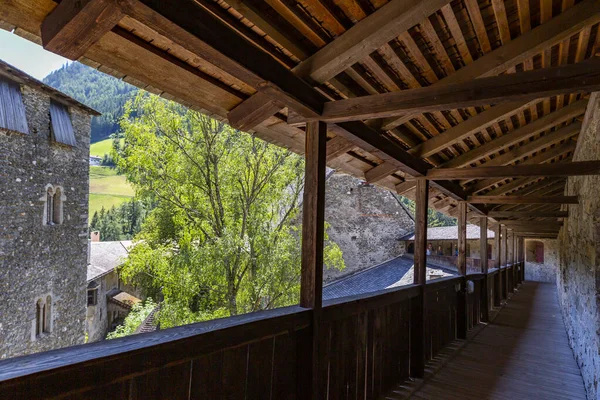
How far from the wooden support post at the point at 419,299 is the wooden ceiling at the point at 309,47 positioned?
113cm

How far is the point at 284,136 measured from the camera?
302 cm

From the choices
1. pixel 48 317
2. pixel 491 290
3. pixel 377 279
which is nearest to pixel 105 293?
pixel 48 317

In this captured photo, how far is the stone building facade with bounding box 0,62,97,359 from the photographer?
9227 millimetres

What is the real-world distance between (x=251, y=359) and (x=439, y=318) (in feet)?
12.1

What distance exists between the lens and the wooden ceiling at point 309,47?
1.52m

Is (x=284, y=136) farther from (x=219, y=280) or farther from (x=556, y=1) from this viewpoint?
(x=219, y=280)

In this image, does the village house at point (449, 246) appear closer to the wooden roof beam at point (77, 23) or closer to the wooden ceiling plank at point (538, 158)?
the wooden ceiling plank at point (538, 158)

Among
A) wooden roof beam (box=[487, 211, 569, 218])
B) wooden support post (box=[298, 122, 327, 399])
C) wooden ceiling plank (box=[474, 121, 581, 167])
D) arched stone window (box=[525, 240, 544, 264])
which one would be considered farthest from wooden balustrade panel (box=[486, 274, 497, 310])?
arched stone window (box=[525, 240, 544, 264])

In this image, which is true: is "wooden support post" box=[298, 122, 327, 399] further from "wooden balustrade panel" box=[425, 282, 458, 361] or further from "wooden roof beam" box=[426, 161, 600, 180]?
"wooden balustrade panel" box=[425, 282, 458, 361]

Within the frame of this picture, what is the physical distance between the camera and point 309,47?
2.23 meters

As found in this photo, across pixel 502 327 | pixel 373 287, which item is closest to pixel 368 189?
pixel 373 287

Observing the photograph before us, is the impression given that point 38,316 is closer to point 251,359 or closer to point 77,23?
point 251,359

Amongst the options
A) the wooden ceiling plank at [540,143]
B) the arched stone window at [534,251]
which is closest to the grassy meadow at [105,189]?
the arched stone window at [534,251]

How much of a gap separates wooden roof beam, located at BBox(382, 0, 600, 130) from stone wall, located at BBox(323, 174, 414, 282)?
14.5 metres
